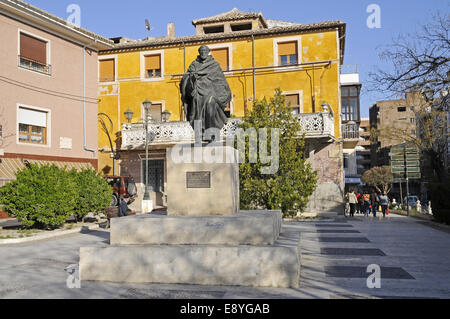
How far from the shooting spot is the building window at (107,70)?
2453 centimetres

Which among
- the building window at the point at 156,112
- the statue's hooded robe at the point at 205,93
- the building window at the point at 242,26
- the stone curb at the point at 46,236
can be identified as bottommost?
the stone curb at the point at 46,236

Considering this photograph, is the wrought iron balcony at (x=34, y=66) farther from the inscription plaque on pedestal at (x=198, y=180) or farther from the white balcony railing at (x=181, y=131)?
the inscription plaque on pedestal at (x=198, y=180)

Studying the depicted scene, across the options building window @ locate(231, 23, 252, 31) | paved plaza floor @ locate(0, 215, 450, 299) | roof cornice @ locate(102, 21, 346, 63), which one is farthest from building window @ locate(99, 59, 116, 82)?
paved plaza floor @ locate(0, 215, 450, 299)

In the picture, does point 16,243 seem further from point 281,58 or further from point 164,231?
point 281,58

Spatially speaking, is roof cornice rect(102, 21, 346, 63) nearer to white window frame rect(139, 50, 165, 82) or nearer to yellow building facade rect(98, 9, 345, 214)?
yellow building facade rect(98, 9, 345, 214)

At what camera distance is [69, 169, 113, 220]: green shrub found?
47.1 feet

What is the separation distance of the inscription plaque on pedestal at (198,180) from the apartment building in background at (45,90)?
1237cm

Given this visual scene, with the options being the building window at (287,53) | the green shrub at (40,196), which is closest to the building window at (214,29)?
the building window at (287,53)

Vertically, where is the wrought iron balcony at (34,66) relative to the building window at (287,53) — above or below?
below

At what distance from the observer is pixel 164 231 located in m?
6.31
